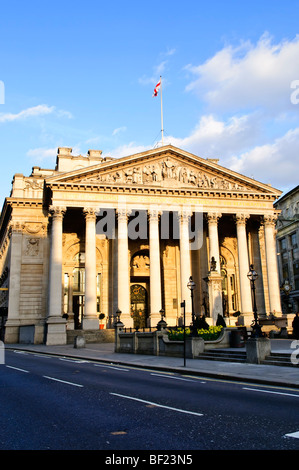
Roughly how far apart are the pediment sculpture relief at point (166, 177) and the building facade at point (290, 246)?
28.0 m

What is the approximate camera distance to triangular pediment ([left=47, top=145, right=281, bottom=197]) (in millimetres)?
43062

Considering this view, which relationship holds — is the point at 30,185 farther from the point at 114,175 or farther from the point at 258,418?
the point at 258,418

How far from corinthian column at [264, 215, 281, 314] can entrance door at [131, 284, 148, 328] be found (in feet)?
49.3

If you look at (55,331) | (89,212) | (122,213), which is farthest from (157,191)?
(55,331)

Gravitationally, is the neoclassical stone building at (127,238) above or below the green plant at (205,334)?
above

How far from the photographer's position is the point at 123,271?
138ft

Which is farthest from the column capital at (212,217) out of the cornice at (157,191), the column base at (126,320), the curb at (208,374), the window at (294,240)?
the window at (294,240)

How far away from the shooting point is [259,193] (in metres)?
47.7

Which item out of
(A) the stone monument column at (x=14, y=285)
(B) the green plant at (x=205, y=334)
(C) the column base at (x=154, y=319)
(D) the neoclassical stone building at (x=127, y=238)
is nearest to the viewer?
(B) the green plant at (x=205, y=334)

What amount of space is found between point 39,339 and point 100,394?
30512 mm

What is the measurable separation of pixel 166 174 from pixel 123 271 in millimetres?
11250

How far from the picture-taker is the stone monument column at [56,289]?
3928 cm

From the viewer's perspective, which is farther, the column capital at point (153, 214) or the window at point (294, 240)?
the window at point (294, 240)

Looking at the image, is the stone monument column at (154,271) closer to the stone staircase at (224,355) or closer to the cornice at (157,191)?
the cornice at (157,191)
